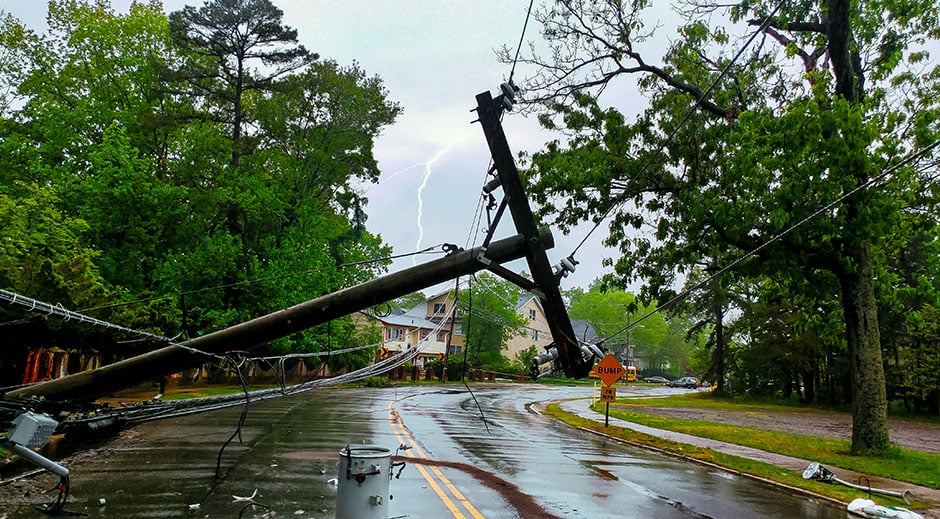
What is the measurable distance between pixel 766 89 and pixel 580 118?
5696mm

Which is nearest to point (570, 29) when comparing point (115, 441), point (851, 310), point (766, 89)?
point (766, 89)

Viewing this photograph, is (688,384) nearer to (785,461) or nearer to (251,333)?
(785,461)

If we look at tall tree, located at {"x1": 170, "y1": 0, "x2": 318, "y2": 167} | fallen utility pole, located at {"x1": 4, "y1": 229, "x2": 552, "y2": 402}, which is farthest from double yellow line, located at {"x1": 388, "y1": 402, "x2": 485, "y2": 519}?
tall tree, located at {"x1": 170, "y1": 0, "x2": 318, "y2": 167}

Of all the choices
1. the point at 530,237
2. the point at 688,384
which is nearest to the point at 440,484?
the point at 530,237

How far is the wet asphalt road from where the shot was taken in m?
8.16

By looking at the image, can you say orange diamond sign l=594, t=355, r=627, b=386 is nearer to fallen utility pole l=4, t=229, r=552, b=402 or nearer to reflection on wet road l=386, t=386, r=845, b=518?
reflection on wet road l=386, t=386, r=845, b=518

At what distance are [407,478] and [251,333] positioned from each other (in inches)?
175

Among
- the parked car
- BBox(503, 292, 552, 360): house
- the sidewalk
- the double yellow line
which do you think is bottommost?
the sidewalk

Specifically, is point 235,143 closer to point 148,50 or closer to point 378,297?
point 148,50

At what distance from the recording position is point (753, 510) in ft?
31.8

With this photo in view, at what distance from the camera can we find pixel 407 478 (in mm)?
10203

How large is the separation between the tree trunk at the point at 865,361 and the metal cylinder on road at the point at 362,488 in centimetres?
1430

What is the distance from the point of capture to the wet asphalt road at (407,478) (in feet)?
26.8

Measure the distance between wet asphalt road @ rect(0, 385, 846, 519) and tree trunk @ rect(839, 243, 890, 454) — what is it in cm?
514
